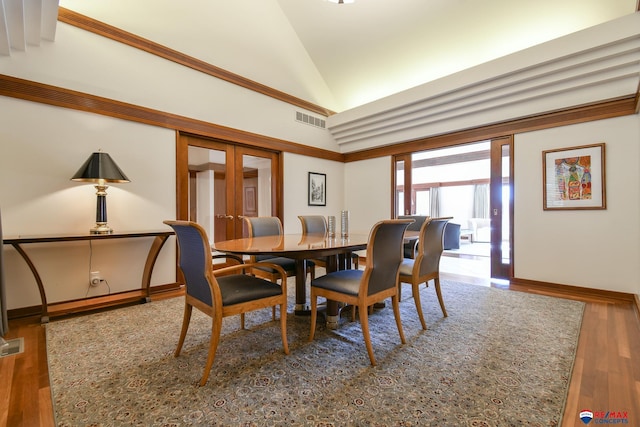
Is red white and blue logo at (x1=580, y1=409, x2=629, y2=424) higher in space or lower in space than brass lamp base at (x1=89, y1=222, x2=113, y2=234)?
lower

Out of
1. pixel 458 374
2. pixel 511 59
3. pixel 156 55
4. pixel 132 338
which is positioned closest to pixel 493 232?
pixel 511 59

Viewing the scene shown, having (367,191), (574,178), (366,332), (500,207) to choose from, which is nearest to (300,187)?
(367,191)

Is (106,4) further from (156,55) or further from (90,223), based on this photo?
(90,223)

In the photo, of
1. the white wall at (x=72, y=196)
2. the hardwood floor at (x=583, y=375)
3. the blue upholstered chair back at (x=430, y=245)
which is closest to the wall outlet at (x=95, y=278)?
the white wall at (x=72, y=196)

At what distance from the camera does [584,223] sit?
10.9 feet

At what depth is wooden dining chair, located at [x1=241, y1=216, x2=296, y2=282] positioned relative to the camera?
8.46 ft

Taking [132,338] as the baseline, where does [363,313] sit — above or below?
above

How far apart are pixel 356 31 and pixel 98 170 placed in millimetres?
3999

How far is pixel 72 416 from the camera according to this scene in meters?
1.32

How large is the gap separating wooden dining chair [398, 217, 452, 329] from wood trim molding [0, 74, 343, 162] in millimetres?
2988

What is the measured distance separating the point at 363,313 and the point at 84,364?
1.81 meters

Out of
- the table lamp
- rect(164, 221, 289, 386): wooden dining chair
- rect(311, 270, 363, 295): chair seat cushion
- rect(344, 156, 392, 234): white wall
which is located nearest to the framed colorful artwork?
rect(344, 156, 392, 234): white wall

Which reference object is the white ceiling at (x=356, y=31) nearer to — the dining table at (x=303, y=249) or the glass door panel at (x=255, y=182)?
the glass door panel at (x=255, y=182)

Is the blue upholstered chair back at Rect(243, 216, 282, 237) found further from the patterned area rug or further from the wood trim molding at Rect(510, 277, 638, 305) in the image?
the wood trim molding at Rect(510, 277, 638, 305)
